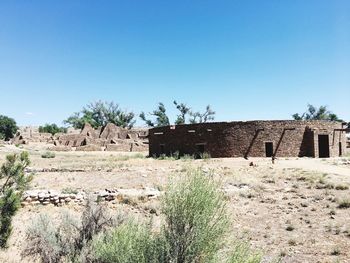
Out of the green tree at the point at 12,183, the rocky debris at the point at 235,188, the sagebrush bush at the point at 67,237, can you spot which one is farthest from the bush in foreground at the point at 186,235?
the rocky debris at the point at 235,188

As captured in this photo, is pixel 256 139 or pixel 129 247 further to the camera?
pixel 256 139

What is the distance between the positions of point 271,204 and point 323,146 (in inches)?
700

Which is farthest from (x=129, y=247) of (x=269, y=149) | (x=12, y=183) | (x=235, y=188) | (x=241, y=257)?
(x=269, y=149)

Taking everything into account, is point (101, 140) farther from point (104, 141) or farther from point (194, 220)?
point (194, 220)

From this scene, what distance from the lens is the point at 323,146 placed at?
28.7 m

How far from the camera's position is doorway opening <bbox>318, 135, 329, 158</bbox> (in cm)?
2850

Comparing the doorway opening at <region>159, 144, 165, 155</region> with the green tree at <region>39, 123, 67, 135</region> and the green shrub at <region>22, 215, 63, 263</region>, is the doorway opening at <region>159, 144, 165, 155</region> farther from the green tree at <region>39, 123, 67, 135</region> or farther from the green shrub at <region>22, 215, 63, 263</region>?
the green tree at <region>39, 123, 67, 135</region>

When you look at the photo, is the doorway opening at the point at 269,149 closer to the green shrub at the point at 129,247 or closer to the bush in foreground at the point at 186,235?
the bush in foreground at the point at 186,235

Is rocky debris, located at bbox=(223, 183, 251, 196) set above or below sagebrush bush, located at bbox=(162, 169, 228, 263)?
below

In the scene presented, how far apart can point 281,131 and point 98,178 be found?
49.6 ft

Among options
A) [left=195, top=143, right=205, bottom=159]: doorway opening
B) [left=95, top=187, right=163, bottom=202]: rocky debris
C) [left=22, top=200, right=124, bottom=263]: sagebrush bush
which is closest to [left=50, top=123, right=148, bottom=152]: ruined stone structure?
[left=195, top=143, right=205, bottom=159]: doorway opening

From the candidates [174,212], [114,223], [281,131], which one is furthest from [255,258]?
[281,131]

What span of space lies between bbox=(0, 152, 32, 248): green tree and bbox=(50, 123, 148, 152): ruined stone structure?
119ft

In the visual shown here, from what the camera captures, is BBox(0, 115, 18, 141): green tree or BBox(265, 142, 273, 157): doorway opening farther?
BBox(0, 115, 18, 141): green tree
